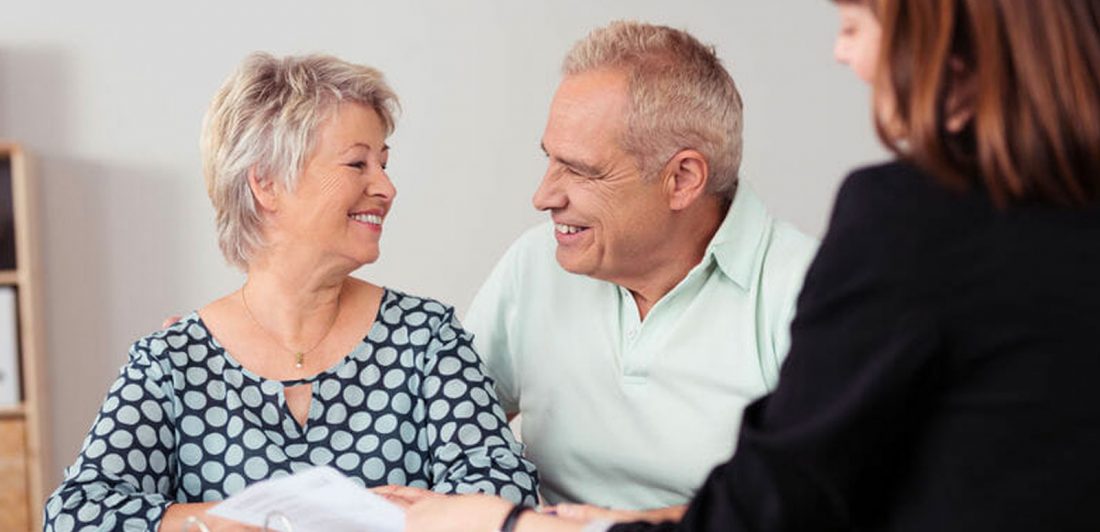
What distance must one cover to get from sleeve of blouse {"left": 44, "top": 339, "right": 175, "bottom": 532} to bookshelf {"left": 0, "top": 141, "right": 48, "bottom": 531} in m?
2.20

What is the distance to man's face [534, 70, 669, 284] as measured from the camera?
2.23m

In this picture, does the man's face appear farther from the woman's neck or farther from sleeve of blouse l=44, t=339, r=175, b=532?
sleeve of blouse l=44, t=339, r=175, b=532

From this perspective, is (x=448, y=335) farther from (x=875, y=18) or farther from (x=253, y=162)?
(x=875, y=18)

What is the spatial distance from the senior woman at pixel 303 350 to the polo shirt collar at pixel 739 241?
0.43 metres

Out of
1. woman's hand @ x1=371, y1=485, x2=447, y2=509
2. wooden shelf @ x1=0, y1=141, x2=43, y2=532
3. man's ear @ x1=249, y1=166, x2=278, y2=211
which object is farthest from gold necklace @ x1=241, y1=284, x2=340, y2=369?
wooden shelf @ x1=0, y1=141, x2=43, y2=532

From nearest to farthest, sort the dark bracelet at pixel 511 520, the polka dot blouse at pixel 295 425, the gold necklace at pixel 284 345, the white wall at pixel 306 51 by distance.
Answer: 1. the dark bracelet at pixel 511 520
2. the polka dot blouse at pixel 295 425
3. the gold necklace at pixel 284 345
4. the white wall at pixel 306 51

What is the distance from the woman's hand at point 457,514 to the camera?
5.03 feet

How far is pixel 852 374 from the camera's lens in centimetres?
109

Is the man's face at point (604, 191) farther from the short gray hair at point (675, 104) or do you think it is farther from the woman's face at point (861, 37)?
the woman's face at point (861, 37)

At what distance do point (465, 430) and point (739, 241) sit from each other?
0.54 metres

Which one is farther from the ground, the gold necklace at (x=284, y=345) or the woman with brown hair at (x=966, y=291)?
the woman with brown hair at (x=966, y=291)

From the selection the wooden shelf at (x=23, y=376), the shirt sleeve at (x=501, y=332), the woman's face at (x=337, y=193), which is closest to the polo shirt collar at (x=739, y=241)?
the shirt sleeve at (x=501, y=332)

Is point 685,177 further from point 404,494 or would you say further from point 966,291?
point 966,291

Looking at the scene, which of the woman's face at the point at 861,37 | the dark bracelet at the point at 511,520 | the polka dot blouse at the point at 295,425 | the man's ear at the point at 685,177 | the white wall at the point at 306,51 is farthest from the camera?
the white wall at the point at 306,51
